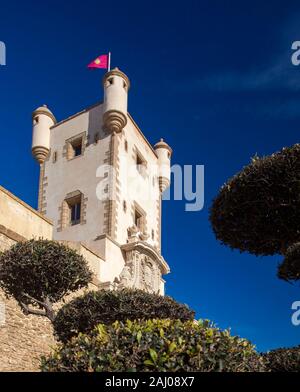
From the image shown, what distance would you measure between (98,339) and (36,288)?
737 cm

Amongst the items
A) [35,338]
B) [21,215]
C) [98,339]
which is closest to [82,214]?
[21,215]

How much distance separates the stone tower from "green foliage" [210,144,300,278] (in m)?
12.4

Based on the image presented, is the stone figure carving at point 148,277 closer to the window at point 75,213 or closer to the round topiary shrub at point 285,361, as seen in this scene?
the window at point 75,213

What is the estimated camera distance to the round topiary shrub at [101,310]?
14.1 metres

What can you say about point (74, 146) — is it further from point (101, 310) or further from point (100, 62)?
point (101, 310)

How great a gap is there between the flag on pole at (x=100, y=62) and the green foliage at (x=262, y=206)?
22.5 m

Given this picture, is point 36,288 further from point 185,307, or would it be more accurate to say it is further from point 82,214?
point 82,214

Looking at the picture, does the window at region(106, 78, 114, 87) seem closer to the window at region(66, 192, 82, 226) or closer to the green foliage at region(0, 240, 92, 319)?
the window at region(66, 192, 82, 226)

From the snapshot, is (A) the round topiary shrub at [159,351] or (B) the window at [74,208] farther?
(B) the window at [74,208]

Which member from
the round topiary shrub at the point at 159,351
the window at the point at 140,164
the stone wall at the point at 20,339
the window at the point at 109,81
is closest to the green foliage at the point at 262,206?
the round topiary shrub at the point at 159,351

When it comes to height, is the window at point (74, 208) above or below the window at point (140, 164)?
below

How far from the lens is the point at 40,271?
15.0m

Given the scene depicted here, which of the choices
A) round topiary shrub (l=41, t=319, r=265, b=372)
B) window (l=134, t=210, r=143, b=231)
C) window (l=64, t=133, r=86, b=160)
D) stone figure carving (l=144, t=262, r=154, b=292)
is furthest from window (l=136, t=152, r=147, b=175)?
round topiary shrub (l=41, t=319, r=265, b=372)
